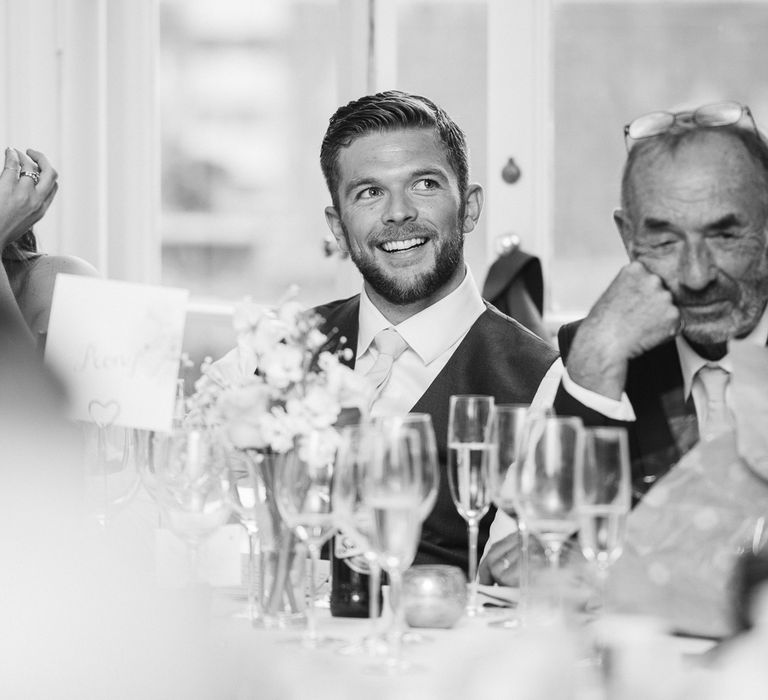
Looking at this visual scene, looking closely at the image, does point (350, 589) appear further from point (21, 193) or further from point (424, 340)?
point (21, 193)

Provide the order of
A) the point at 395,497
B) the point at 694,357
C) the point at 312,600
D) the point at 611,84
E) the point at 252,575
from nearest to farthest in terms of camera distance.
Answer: the point at 395,497
the point at 312,600
the point at 252,575
the point at 694,357
the point at 611,84

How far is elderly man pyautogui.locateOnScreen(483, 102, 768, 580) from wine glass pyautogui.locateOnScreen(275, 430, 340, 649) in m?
0.42

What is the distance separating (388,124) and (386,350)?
15.9 inches

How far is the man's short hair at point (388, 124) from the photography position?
224 centimetres

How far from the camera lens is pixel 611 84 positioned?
359cm

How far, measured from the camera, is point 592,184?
3.62m

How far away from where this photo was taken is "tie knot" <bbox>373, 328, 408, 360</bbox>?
2.22 m

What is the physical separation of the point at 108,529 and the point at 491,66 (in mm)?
2393

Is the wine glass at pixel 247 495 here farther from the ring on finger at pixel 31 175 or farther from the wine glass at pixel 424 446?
the ring on finger at pixel 31 175

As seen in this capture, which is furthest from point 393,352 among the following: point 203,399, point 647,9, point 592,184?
point 647,9

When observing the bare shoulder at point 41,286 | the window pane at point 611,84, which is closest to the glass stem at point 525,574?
the bare shoulder at point 41,286

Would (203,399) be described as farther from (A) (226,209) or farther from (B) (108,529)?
(A) (226,209)

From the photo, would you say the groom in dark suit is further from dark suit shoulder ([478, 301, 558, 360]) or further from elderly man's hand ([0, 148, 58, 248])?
elderly man's hand ([0, 148, 58, 248])

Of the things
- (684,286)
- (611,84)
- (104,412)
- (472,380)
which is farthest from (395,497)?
(611,84)
